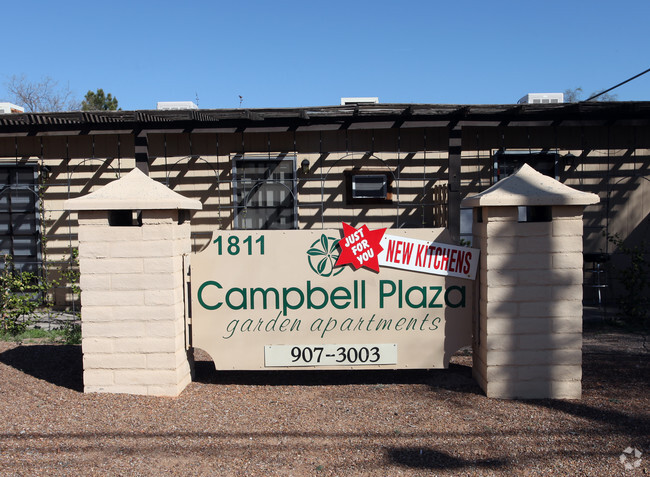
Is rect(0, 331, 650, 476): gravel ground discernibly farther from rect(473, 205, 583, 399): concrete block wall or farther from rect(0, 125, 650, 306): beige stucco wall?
Result: rect(0, 125, 650, 306): beige stucco wall

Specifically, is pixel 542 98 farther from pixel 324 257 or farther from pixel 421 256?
pixel 324 257

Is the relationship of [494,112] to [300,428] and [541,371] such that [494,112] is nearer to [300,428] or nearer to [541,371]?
[541,371]

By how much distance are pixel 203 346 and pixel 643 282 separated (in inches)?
268

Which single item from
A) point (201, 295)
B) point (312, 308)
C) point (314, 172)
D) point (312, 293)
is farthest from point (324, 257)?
point (314, 172)

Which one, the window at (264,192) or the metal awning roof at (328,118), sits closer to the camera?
the metal awning roof at (328,118)

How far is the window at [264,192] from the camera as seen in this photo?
9.64 meters

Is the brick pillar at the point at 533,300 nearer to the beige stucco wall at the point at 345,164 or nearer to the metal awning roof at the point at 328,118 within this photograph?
the metal awning roof at the point at 328,118

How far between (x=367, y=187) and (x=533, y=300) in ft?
18.1

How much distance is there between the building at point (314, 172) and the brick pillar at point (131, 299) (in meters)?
4.87

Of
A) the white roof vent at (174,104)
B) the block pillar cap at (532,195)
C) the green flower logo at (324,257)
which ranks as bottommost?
the green flower logo at (324,257)

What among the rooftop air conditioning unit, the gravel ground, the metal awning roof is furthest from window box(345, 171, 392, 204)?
the gravel ground

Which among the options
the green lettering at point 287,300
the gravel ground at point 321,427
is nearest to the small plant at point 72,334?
the gravel ground at point 321,427

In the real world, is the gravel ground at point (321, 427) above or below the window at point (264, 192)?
below

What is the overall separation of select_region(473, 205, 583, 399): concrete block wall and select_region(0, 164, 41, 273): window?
28.1 feet
